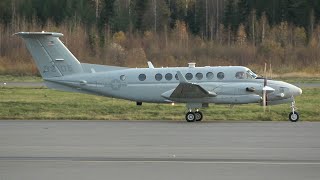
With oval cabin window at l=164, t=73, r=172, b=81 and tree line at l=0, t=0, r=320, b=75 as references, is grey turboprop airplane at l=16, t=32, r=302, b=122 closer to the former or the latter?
oval cabin window at l=164, t=73, r=172, b=81

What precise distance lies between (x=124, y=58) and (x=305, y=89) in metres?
21.6

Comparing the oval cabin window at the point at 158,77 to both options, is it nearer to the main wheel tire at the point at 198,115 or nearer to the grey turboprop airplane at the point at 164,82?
the grey turboprop airplane at the point at 164,82

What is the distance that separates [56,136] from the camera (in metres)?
21.5

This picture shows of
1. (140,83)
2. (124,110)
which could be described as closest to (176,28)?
(124,110)

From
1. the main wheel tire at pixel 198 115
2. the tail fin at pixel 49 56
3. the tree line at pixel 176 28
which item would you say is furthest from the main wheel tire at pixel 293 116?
the tree line at pixel 176 28

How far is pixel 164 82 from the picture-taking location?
3006 cm

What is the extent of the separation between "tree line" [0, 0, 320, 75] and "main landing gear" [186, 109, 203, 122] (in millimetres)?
29544

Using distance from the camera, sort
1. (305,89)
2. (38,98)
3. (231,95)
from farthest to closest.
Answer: (305,89)
(38,98)
(231,95)

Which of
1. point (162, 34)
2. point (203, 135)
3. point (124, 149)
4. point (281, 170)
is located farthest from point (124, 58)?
point (281, 170)

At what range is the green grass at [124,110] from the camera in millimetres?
29984

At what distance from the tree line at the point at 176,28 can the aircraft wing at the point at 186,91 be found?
2930cm

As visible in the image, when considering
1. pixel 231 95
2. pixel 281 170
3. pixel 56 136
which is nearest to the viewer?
pixel 281 170

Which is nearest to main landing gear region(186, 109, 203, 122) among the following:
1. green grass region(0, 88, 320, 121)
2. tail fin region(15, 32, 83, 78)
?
green grass region(0, 88, 320, 121)

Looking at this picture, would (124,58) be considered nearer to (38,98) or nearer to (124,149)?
(38,98)
